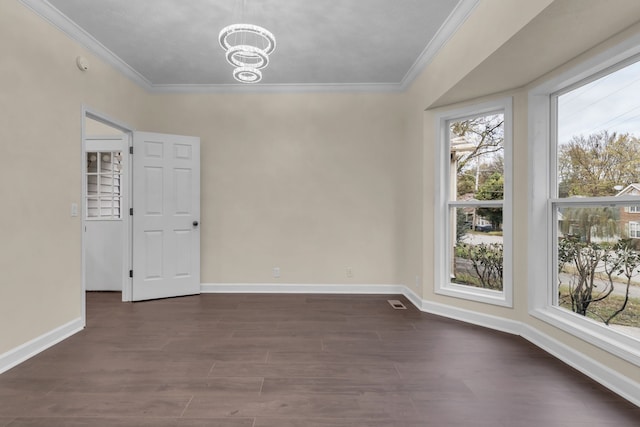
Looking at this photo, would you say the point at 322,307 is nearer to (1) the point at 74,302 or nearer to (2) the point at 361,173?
(2) the point at 361,173

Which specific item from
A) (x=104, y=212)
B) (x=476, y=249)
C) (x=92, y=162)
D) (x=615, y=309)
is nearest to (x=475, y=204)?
(x=476, y=249)

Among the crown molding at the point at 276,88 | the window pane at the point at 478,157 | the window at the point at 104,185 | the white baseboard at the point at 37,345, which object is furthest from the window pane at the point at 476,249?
the window at the point at 104,185

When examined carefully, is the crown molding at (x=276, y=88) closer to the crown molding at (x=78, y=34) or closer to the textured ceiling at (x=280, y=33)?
the textured ceiling at (x=280, y=33)

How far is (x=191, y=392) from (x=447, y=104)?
11.5 ft

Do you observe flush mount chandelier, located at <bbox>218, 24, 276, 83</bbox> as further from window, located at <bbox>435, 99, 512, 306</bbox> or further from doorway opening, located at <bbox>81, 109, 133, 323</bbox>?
doorway opening, located at <bbox>81, 109, 133, 323</bbox>

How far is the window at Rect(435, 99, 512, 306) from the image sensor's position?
3.14 m

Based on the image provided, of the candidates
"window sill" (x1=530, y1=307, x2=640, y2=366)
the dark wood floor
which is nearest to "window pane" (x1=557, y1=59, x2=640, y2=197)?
"window sill" (x1=530, y1=307, x2=640, y2=366)

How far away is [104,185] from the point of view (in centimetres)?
466

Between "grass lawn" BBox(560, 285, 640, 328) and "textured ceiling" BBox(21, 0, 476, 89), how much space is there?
2479 mm

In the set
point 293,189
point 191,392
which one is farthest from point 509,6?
point 191,392

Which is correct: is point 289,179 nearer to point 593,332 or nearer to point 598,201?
point 598,201

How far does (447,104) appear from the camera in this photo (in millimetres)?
3502

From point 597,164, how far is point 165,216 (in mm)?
4449

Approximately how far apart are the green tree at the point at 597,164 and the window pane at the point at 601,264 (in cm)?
16
